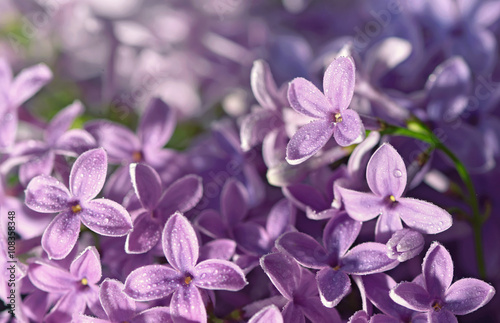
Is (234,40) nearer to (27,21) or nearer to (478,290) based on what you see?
(27,21)

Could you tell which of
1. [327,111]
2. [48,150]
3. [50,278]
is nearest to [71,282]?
[50,278]

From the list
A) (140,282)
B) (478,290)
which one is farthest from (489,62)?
(140,282)

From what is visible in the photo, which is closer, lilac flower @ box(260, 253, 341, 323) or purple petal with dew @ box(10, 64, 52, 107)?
lilac flower @ box(260, 253, 341, 323)

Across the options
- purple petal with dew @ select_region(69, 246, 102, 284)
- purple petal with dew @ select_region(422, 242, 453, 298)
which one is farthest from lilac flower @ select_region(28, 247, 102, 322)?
purple petal with dew @ select_region(422, 242, 453, 298)

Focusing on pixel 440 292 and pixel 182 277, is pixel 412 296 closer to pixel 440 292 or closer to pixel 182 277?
pixel 440 292

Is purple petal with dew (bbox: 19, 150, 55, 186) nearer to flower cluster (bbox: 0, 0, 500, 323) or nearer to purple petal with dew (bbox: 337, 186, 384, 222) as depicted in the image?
flower cluster (bbox: 0, 0, 500, 323)

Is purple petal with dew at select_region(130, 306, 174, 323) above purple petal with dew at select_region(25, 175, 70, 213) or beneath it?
beneath

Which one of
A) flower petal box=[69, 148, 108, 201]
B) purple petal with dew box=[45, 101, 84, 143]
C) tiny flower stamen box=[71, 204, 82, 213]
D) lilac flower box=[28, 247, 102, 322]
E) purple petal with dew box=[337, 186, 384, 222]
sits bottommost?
lilac flower box=[28, 247, 102, 322]
